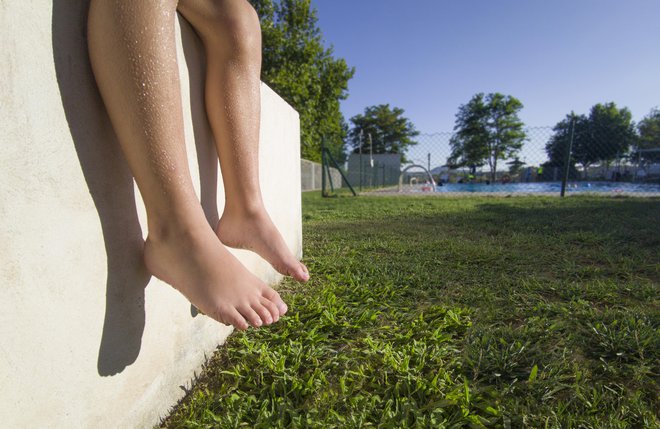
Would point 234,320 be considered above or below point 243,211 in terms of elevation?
below

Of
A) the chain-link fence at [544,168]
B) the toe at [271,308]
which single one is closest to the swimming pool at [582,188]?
the chain-link fence at [544,168]

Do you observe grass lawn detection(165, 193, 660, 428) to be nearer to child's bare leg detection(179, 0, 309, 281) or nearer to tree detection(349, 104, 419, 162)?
child's bare leg detection(179, 0, 309, 281)

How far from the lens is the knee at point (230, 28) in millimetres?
830

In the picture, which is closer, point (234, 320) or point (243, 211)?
point (234, 320)

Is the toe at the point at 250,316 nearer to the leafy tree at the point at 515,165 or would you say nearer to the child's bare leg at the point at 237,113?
the child's bare leg at the point at 237,113

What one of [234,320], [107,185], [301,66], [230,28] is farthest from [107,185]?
[301,66]

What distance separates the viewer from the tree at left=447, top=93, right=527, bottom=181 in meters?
34.6

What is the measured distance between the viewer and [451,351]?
3.14 ft

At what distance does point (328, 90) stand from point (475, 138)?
26796mm

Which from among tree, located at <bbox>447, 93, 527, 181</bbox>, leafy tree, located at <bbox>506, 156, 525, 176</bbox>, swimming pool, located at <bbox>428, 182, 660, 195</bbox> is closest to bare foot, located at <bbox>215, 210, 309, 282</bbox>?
swimming pool, located at <bbox>428, 182, 660, 195</bbox>

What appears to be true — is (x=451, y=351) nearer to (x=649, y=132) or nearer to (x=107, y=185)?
(x=107, y=185)

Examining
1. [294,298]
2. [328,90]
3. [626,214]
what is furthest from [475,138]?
[294,298]

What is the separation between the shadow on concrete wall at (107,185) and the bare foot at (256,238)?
26cm

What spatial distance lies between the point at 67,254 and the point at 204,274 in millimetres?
225
